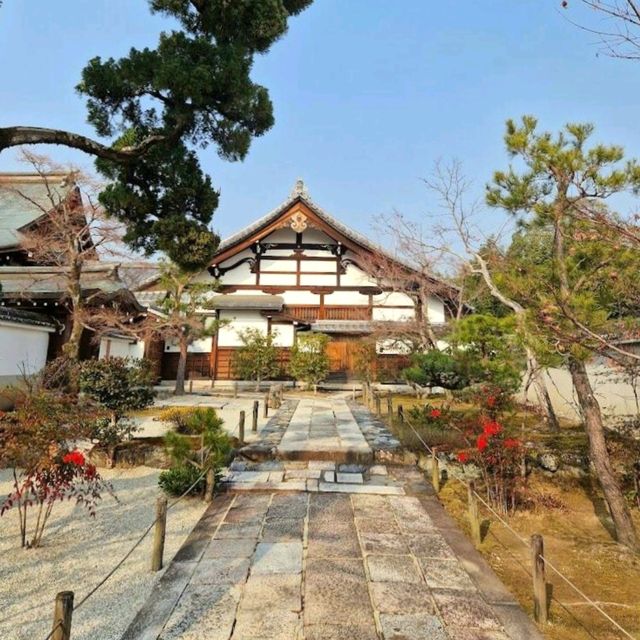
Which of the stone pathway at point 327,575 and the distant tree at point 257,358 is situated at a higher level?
the distant tree at point 257,358

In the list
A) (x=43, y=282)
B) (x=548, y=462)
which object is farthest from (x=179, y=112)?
(x=43, y=282)

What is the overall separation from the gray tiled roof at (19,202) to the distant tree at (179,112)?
799cm

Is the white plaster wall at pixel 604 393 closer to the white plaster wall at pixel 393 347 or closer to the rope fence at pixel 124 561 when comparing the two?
the white plaster wall at pixel 393 347

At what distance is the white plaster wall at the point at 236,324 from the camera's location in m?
19.5

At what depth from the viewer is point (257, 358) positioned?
17484mm

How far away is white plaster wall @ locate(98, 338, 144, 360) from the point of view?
50.7 ft

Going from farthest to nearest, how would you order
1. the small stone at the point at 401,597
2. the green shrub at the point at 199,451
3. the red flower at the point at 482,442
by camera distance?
1. the green shrub at the point at 199,451
2. the red flower at the point at 482,442
3. the small stone at the point at 401,597

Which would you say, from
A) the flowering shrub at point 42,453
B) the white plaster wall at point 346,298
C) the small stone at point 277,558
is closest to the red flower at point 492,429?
the small stone at point 277,558

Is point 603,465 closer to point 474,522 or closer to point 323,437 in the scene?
point 474,522

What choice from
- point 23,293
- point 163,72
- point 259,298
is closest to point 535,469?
point 163,72

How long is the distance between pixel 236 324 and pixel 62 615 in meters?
17.6

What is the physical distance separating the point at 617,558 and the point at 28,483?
→ 246 inches

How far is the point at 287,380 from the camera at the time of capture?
19.1 metres

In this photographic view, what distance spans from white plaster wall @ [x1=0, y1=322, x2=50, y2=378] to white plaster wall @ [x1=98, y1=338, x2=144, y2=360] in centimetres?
261
